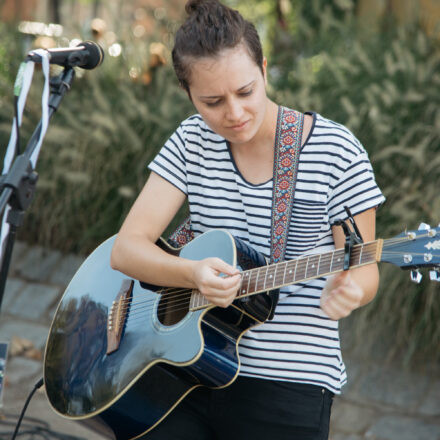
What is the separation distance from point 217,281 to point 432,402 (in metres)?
2.35

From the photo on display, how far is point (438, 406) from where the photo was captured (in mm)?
3547

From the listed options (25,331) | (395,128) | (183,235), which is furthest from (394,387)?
(25,331)

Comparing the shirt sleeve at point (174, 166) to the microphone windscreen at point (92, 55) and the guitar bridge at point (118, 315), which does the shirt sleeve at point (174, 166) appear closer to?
the microphone windscreen at point (92, 55)

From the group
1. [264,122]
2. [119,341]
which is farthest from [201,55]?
[119,341]

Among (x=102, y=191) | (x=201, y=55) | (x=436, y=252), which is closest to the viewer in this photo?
(x=436, y=252)

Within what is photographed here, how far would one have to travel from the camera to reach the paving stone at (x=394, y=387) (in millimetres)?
3633

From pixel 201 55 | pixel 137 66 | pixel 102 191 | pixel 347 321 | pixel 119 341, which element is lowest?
pixel 347 321

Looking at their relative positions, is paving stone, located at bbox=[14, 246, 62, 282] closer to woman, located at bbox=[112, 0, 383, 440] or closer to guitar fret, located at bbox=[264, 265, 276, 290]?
woman, located at bbox=[112, 0, 383, 440]

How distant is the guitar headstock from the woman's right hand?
1.30 ft

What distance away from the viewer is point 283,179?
5.76ft

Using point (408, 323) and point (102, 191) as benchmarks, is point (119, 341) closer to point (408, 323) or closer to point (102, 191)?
point (408, 323)

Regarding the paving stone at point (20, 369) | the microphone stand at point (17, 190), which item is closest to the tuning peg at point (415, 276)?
the microphone stand at point (17, 190)

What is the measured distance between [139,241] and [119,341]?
0.36 m

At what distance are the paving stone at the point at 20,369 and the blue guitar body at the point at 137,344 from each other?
1882 mm
